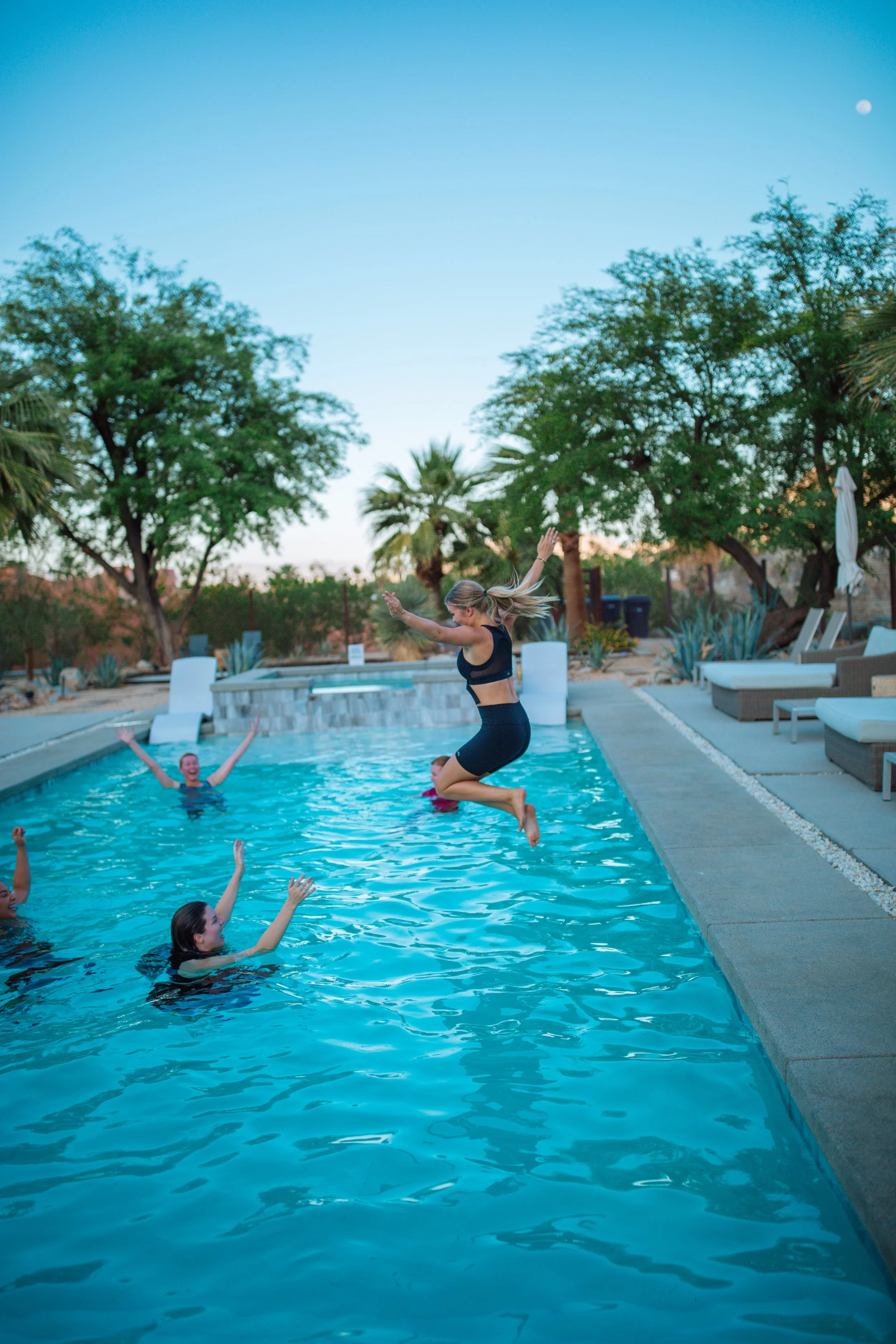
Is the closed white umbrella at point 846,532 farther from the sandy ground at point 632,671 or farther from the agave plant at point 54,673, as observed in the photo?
the agave plant at point 54,673

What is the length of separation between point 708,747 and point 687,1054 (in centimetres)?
627

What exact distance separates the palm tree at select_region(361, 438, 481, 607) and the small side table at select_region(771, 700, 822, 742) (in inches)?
631

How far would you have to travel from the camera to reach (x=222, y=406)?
71.7 ft

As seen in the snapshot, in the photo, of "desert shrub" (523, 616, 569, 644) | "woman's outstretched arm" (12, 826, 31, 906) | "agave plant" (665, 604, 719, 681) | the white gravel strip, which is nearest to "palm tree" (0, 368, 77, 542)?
"desert shrub" (523, 616, 569, 644)

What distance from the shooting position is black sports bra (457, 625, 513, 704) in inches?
198

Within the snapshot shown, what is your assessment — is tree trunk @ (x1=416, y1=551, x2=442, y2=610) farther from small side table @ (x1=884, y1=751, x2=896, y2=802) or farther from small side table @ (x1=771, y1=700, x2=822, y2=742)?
small side table @ (x1=884, y1=751, x2=896, y2=802)

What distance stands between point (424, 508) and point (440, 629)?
2223 centimetres

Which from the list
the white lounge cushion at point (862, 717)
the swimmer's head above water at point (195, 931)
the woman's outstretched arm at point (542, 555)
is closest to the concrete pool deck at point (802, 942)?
the white lounge cushion at point (862, 717)

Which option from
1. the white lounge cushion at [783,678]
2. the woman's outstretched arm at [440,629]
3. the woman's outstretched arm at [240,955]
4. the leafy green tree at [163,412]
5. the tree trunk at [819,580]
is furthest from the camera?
the leafy green tree at [163,412]

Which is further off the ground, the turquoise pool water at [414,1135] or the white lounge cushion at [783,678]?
the white lounge cushion at [783,678]

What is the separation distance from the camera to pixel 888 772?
6844 mm

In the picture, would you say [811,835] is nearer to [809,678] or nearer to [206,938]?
[206,938]

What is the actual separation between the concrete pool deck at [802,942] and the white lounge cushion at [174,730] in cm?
656

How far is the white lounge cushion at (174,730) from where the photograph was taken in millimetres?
13031
